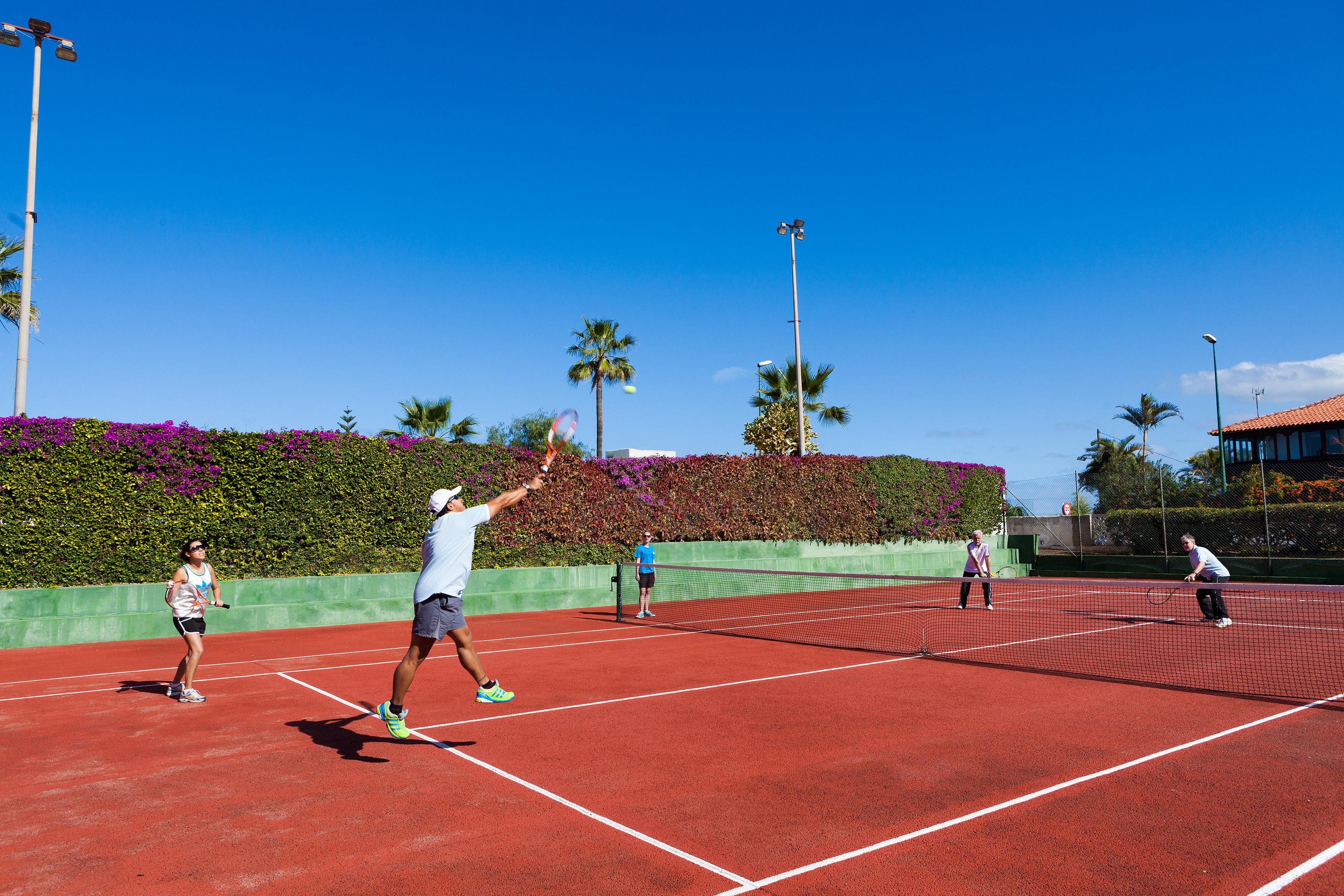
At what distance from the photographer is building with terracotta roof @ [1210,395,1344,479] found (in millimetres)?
39438

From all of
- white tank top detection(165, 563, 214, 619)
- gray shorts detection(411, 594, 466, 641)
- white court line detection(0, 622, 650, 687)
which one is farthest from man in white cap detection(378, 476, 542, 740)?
white court line detection(0, 622, 650, 687)

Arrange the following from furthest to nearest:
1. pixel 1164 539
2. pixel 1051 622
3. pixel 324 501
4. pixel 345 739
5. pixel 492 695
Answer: pixel 1164 539, pixel 324 501, pixel 1051 622, pixel 345 739, pixel 492 695

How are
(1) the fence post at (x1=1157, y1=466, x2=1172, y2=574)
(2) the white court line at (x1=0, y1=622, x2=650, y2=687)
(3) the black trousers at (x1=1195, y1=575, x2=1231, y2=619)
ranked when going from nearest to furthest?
1. (2) the white court line at (x1=0, y1=622, x2=650, y2=687)
2. (3) the black trousers at (x1=1195, y1=575, x2=1231, y2=619)
3. (1) the fence post at (x1=1157, y1=466, x2=1172, y2=574)

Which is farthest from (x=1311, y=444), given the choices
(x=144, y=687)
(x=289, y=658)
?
(x=144, y=687)

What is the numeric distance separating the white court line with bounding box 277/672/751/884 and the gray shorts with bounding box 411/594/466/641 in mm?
1006

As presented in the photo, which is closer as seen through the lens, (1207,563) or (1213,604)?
(1213,604)

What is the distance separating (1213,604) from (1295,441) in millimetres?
35552

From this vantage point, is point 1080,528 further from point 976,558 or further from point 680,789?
point 680,789

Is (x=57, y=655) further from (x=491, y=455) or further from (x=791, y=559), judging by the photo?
(x=791, y=559)

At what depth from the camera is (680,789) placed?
5.57 meters

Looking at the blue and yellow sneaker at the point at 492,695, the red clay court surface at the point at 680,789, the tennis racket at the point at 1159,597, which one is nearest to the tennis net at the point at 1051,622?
the tennis racket at the point at 1159,597

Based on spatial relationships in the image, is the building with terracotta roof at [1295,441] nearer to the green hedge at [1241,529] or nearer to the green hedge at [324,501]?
the green hedge at [1241,529]

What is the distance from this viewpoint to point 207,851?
4500 millimetres

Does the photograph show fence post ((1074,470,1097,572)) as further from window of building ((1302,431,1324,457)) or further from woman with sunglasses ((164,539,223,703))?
woman with sunglasses ((164,539,223,703))
